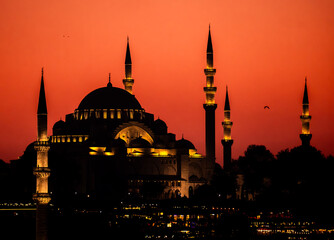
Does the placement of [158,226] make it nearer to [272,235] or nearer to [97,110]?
[272,235]

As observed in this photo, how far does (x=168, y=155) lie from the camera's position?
370 feet

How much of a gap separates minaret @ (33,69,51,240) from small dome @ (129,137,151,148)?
36.8 meters

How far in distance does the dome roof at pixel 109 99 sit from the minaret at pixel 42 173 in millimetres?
40314

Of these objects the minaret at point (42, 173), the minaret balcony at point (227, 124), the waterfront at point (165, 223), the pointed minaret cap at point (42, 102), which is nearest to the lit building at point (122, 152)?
the minaret balcony at point (227, 124)

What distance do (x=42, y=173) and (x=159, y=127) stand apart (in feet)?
149

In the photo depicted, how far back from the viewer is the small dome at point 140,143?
112 m

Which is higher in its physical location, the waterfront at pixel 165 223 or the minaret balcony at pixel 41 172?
the minaret balcony at pixel 41 172

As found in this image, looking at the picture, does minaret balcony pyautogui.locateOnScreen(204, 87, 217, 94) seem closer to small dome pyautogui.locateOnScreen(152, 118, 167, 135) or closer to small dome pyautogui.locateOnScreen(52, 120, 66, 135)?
small dome pyautogui.locateOnScreen(152, 118, 167, 135)

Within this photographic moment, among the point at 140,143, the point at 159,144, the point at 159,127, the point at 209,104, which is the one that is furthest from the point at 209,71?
the point at 159,127

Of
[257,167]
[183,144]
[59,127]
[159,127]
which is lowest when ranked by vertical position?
[257,167]

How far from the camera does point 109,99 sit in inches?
4552

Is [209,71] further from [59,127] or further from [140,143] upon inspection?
[59,127]

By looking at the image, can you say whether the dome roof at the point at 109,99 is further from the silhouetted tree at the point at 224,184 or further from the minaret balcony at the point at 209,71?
the silhouetted tree at the point at 224,184

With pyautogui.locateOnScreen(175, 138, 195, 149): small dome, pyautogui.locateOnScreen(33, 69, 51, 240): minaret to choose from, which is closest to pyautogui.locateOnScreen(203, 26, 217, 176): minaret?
pyautogui.locateOnScreen(175, 138, 195, 149): small dome
